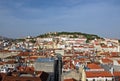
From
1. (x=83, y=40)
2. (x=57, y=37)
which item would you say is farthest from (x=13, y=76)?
(x=57, y=37)

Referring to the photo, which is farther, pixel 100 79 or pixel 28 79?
pixel 100 79

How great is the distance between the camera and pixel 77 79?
52625 millimetres

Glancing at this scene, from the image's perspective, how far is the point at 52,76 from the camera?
191 ft

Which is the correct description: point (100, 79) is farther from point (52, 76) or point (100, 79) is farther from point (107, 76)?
point (52, 76)

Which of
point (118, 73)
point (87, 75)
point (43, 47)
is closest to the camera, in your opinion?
point (87, 75)

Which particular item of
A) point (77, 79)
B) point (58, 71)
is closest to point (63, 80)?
point (77, 79)

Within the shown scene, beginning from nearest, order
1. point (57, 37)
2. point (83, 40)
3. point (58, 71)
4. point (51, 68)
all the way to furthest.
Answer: point (51, 68) → point (58, 71) → point (83, 40) → point (57, 37)

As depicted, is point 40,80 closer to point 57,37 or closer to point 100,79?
point 100,79

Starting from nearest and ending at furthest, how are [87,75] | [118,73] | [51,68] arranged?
1. [87,75]
2. [118,73]
3. [51,68]

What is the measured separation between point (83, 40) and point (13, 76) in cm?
13240

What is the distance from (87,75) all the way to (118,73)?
6.66 metres

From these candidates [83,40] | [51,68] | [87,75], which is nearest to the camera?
[87,75]

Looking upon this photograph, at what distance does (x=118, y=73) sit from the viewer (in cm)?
4994

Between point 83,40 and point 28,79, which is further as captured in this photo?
point 83,40
